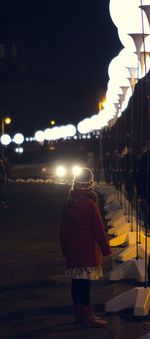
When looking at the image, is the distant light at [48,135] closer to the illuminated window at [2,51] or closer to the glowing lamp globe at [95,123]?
the illuminated window at [2,51]

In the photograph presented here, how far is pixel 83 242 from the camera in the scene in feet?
29.7

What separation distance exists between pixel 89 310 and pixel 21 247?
7.14m

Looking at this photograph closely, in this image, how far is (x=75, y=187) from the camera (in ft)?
30.2

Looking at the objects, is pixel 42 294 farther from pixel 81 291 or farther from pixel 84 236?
pixel 84 236

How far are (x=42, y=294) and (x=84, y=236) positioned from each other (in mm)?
2174

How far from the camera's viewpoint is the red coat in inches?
356

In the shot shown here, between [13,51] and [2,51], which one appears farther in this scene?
[13,51]

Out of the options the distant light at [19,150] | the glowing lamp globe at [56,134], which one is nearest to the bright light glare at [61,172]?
the glowing lamp globe at [56,134]

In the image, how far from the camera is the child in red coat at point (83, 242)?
9.05 m

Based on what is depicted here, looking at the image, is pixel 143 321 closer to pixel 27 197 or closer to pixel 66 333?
pixel 66 333

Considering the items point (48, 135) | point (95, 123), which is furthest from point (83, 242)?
point (48, 135)

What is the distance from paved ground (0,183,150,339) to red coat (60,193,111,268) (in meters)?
0.68

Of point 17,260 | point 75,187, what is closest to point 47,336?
point 75,187

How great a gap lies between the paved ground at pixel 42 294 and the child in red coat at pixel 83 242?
24 cm
